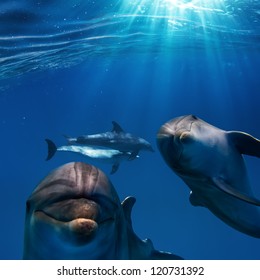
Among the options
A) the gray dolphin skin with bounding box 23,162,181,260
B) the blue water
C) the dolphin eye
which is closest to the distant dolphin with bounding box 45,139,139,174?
the blue water

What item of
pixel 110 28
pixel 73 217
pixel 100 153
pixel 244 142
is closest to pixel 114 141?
pixel 100 153

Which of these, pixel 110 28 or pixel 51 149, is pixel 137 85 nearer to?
pixel 110 28

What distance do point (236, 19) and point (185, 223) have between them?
39.5 metres

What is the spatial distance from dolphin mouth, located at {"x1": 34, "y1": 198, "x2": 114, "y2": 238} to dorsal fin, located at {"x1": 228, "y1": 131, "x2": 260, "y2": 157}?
111 inches

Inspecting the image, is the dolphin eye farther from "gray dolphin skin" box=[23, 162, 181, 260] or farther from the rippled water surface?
the rippled water surface

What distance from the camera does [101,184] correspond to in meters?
2.81

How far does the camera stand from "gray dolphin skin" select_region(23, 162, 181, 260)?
8.07 feet

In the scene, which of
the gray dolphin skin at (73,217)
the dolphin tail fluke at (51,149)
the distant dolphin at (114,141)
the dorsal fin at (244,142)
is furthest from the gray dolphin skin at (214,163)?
the dolphin tail fluke at (51,149)

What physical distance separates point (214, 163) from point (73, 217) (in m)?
2.72

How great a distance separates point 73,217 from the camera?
2.46 m

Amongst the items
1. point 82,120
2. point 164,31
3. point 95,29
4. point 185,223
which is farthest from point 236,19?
point 82,120

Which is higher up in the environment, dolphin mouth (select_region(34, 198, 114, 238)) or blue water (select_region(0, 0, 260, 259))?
dolphin mouth (select_region(34, 198, 114, 238))

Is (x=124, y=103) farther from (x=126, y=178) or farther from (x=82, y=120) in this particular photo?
(x=126, y=178)
